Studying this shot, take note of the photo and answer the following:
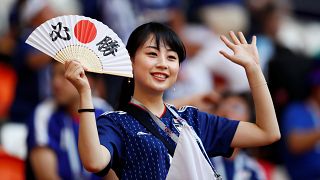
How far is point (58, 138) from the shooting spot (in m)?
7.25

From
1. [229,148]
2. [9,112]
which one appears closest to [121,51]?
[229,148]

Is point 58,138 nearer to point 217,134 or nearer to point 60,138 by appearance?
point 60,138

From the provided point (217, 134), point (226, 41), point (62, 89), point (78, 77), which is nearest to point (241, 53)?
point (226, 41)

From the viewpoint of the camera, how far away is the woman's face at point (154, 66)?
495 centimetres

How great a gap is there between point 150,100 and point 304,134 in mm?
4087

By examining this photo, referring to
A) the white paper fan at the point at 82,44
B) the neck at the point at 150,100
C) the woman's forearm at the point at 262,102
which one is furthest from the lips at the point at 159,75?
the woman's forearm at the point at 262,102

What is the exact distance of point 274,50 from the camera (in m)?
10.1

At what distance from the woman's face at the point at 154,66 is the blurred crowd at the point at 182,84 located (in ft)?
6.74

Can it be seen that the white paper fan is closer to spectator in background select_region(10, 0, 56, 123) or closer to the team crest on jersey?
the team crest on jersey

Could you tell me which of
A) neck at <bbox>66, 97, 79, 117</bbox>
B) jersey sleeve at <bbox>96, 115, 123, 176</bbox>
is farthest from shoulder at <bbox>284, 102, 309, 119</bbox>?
jersey sleeve at <bbox>96, 115, 123, 176</bbox>

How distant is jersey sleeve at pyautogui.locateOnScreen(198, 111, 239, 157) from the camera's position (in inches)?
202

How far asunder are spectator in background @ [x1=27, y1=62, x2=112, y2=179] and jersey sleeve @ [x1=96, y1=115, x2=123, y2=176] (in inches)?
86.9

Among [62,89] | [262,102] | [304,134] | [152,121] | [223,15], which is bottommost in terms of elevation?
[304,134]

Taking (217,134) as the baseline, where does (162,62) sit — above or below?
above
